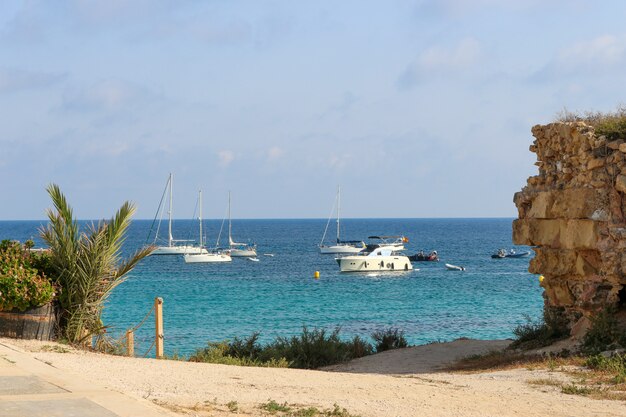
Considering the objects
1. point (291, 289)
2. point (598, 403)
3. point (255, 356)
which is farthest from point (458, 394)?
point (291, 289)

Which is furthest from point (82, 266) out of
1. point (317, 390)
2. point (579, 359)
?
point (579, 359)

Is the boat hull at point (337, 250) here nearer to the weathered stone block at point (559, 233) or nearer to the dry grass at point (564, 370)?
the weathered stone block at point (559, 233)

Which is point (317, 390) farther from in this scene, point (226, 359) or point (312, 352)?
point (312, 352)

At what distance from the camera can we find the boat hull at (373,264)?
7056 centimetres

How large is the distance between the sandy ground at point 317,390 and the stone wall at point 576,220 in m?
3.35

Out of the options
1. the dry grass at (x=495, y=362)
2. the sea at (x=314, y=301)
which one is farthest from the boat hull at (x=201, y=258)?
the dry grass at (x=495, y=362)

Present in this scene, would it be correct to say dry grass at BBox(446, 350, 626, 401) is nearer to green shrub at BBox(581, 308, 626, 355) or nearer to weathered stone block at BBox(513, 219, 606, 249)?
green shrub at BBox(581, 308, 626, 355)

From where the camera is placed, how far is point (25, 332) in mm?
13266

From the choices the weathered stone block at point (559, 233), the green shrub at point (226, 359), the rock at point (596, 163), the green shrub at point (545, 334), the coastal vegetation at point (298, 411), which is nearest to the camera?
Answer: the coastal vegetation at point (298, 411)

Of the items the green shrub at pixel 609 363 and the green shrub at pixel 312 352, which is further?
the green shrub at pixel 312 352

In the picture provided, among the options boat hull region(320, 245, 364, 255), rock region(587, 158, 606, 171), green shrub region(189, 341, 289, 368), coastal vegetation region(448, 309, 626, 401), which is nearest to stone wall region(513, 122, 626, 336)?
rock region(587, 158, 606, 171)

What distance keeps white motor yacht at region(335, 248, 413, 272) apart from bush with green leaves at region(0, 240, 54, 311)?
5744 centimetres

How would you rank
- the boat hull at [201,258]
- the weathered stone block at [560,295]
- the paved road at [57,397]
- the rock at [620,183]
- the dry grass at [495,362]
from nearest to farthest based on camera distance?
the paved road at [57,397], the dry grass at [495,362], the rock at [620,183], the weathered stone block at [560,295], the boat hull at [201,258]

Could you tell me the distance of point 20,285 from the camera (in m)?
13.0
